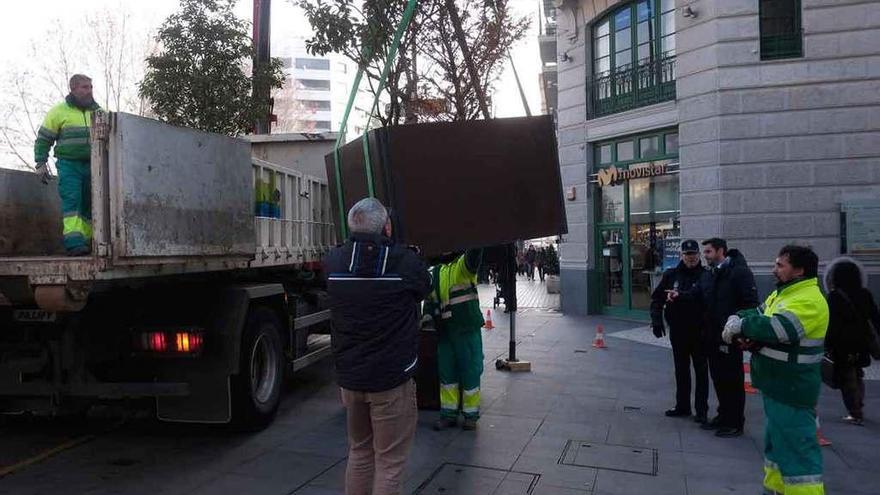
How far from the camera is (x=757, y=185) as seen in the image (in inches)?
486

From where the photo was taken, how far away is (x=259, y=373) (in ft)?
20.6

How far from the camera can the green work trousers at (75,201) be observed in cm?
471

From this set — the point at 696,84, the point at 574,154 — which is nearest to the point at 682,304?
the point at 696,84

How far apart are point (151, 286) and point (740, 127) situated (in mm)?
10681

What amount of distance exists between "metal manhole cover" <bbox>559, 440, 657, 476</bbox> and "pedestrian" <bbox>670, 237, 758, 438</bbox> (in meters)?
0.93

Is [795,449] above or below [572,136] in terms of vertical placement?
below

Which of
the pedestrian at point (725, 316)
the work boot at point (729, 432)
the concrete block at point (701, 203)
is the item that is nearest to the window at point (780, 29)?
the concrete block at point (701, 203)

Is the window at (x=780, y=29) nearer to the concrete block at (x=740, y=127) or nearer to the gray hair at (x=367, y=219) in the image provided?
the concrete block at (x=740, y=127)

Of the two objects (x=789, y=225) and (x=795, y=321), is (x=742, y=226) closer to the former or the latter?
(x=789, y=225)

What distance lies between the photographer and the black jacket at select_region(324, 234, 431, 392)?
11.4 ft

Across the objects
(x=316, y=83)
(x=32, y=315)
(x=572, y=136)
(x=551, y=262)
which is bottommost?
(x=551, y=262)

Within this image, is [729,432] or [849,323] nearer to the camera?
[729,432]

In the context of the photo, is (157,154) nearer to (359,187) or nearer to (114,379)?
(359,187)

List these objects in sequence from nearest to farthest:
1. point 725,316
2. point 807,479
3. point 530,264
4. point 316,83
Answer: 1. point 807,479
2. point 725,316
3. point 530,264
4. point 316,83
